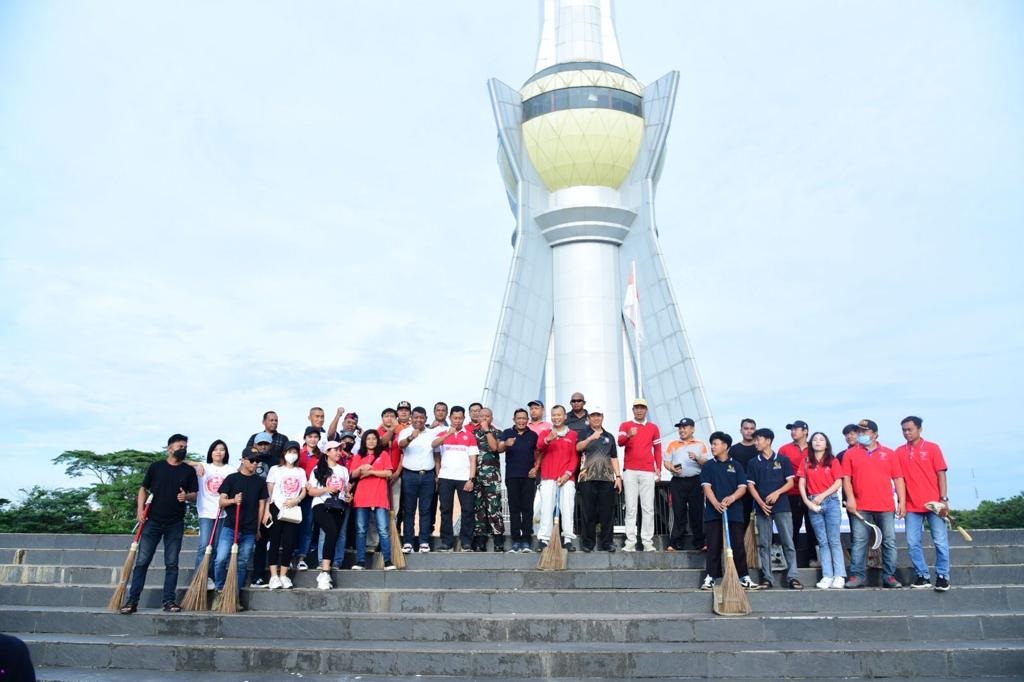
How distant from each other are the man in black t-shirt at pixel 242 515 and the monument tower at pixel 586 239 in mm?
13060

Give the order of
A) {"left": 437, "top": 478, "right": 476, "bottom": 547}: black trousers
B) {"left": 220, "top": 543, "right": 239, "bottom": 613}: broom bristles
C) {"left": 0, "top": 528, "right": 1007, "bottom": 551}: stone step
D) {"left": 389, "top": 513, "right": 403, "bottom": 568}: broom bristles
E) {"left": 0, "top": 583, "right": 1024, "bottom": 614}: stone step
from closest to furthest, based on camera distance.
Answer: {"left": 0, "top": 583, "right": 1024, "bottom": 614}: stone step → {"left": 220, "top": 543, "right": 239, "bottom": 613}: broom bristles → {"left": 389, "top": 513, "right": 403, "bottom": 568}: broom bristles → {"left": 437, "top": 478, "right": 476, "bottom": 547}: black trousers → {"left": 0, "top": 528, "right": 1007, "bottom": 551}: stone step

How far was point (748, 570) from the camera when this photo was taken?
7.94m

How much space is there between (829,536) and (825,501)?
0.36 m

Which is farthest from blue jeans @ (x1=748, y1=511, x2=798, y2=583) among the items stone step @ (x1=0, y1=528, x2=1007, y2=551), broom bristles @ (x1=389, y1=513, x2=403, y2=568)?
broom bristles @ (x1=389, y1=513, x2=403, y2=568)

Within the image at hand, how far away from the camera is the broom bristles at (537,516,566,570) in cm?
827

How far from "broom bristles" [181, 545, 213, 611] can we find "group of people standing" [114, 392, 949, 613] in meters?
0.22

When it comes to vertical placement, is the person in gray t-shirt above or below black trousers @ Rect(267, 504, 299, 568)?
above

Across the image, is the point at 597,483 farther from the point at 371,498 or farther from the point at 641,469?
the point at 371,498

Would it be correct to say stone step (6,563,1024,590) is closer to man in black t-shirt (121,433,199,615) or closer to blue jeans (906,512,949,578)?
blue jeans (906,512,949,578)

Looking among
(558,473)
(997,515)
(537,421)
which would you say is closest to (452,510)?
(558,473)

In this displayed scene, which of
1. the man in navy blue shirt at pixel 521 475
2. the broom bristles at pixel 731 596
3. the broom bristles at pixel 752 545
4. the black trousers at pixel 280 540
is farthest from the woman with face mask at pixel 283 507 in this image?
the broom bristles at pixel 752 545

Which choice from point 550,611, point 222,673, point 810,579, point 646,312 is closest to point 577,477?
point 550,611

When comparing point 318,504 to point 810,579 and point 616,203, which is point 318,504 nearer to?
point 810,579

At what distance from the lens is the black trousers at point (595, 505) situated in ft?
29.3
